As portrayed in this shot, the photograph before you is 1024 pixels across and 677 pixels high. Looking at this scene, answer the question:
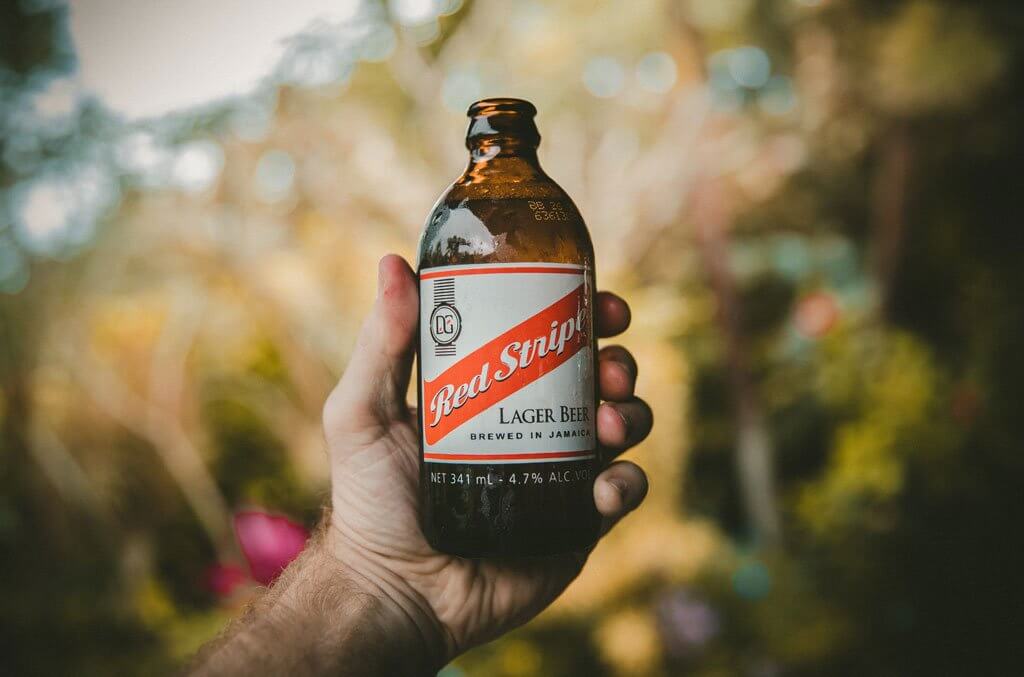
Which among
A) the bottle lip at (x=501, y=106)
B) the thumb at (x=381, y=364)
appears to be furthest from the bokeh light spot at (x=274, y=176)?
the bottle lip at (x=501, y=106)

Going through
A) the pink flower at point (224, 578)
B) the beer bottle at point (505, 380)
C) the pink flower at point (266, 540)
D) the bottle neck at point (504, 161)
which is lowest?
the pink flower at point (224, 578)

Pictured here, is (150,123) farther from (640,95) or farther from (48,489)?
(640,95)

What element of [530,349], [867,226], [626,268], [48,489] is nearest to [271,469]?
[48,489]

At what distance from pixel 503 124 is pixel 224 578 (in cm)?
142

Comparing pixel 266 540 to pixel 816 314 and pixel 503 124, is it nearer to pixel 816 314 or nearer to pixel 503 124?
pixel 503 124

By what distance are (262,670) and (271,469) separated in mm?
1109

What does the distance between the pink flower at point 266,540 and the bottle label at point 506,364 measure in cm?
101

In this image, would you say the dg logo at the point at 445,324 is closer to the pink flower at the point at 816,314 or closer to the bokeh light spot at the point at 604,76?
the bokeh light spot at the point at 604,76

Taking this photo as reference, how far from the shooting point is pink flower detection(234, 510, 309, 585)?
176 centimetres

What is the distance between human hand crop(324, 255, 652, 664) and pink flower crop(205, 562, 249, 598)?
928 mm

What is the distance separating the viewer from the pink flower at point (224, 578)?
1.90 meters

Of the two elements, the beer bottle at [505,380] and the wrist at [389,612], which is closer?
the beer bottle at [505,380]

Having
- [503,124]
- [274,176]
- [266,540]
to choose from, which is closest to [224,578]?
[266,540]

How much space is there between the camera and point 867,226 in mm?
2145
